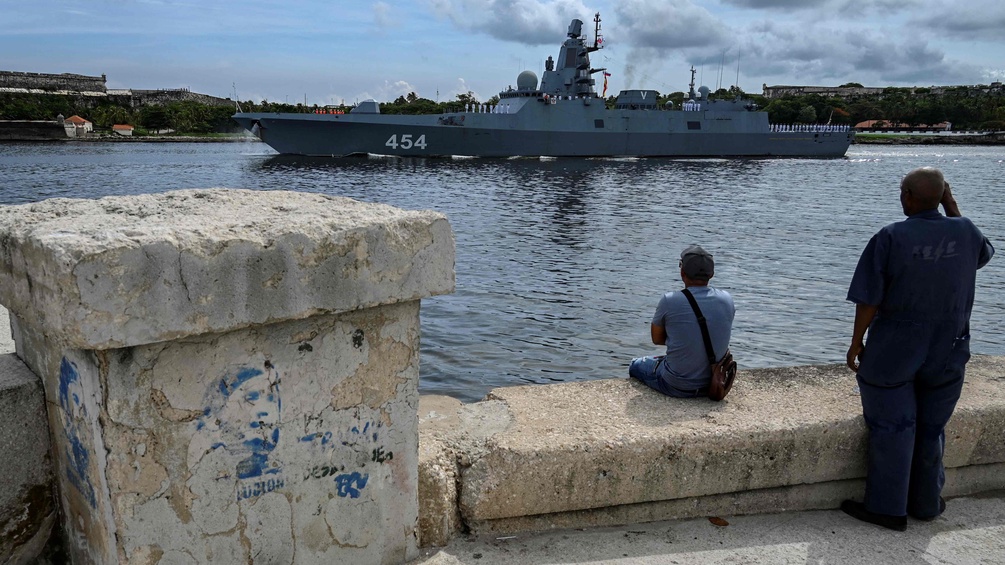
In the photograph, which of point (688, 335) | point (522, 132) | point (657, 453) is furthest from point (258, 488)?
point (522, 132)

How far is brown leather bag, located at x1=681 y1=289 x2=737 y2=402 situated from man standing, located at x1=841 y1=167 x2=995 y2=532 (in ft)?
1.57

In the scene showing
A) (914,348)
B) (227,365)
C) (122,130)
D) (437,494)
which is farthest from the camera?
(122,130)

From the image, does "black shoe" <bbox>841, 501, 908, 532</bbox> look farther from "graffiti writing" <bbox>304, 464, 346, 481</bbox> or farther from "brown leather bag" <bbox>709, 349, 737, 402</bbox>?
"graffiti writing" <bbox>304, 464, 346, 481</bbox>

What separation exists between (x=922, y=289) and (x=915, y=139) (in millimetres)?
103230

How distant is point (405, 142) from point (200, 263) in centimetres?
3910

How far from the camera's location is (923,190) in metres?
2.39

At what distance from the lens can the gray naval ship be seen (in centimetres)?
3875

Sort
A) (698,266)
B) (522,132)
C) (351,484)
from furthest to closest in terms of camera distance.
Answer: (522,132)
(698,266)
(351,484)

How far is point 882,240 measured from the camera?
7.81 feet

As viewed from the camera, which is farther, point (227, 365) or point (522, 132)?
point (522, 132)

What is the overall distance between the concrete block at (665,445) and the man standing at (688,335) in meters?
0.13

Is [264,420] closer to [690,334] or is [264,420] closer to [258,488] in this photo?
[258,488]

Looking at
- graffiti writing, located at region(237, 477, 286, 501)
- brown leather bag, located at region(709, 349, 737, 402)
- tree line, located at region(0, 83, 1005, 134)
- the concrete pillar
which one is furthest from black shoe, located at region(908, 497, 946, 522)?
tree line, located at region(0, 83, 1005, 134)

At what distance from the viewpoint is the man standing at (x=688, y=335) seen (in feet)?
9.34
